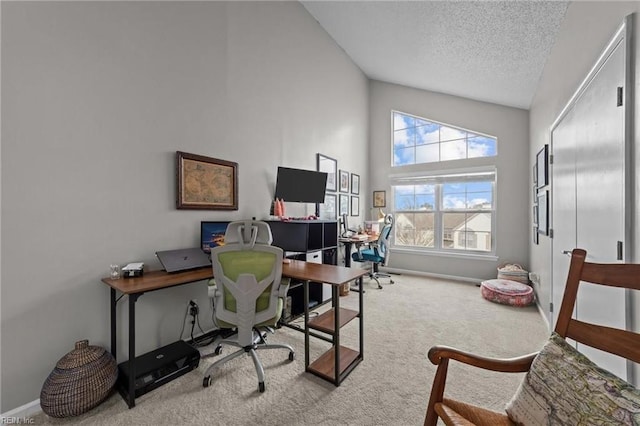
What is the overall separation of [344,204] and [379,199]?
1153 millimetres

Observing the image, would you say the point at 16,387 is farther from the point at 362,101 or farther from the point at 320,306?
the point at 362,101

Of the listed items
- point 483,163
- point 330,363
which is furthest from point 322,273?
point 483,163

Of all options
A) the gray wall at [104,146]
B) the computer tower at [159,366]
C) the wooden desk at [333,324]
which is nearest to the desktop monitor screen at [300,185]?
the gray wall at [104,146]

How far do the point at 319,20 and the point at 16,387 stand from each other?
5.20m

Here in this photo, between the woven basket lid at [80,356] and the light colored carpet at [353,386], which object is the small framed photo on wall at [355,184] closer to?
the light colored carpet at [353,386]

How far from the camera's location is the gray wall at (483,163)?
4.24m

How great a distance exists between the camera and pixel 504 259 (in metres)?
4.38

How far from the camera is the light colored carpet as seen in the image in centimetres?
159

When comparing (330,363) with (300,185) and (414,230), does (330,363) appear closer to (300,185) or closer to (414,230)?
(300,185)

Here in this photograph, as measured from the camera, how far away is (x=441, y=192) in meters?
5.02

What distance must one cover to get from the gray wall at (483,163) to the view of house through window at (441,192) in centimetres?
14

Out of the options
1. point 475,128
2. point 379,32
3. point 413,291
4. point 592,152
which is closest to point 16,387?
point 592,152

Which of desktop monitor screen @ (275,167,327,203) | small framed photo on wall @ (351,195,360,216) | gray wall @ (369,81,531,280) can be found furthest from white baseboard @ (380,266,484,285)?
desktop monitor screen @ (275,167,327,203)

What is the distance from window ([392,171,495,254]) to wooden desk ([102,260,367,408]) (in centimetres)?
352
